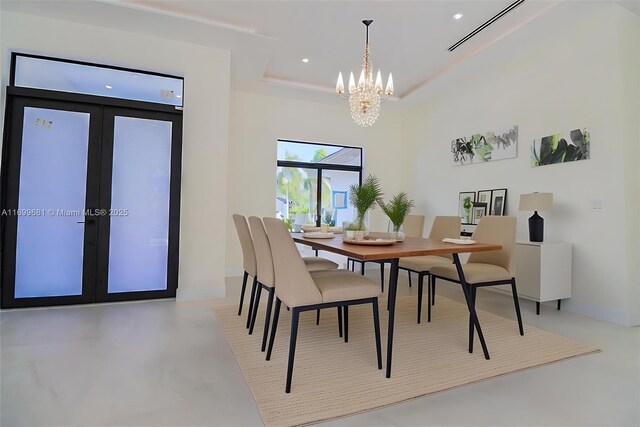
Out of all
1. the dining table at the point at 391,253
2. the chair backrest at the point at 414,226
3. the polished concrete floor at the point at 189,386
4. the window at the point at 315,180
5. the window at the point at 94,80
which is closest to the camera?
the polished concrete floor at the point at 189,386

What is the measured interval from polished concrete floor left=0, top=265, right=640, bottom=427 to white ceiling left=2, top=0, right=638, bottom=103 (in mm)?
3069

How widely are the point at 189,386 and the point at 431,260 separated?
250 cm

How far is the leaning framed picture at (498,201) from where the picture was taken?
14.0 ft

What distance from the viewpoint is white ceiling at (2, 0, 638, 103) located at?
3225 mm

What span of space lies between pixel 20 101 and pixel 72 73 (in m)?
0.57

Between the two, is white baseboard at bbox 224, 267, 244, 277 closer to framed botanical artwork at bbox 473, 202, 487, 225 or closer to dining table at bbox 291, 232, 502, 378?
dining table at bbox 291, 232, 502, 378

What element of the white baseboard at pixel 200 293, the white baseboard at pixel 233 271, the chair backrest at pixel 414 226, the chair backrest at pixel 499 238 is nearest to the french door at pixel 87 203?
the white baseboard at pixel 200 293

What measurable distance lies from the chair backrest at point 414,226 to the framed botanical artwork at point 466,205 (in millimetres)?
1134

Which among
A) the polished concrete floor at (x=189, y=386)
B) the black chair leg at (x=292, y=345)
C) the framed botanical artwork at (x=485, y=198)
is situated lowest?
the polished concrete floor at (x=189, y=386)

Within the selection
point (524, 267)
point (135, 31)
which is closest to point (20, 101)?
point (135, 31)

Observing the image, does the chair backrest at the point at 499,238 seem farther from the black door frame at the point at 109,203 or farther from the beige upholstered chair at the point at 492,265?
the black door frame at the point at 109,203

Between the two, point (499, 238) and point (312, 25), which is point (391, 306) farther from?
point (312, 25)

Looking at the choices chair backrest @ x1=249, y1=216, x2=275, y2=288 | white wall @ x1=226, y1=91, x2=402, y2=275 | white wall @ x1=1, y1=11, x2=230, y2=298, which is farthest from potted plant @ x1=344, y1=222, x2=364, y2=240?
white wall @ x1=226, y1=91, x2=402, y2=275

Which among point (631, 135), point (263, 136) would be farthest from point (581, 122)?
point (263, 136)
